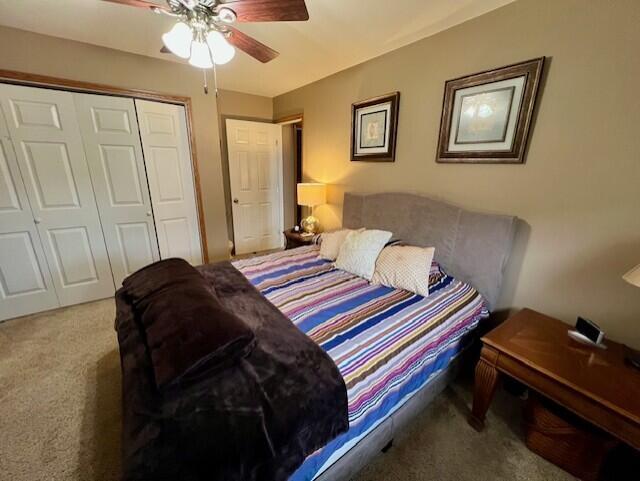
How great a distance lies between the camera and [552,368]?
1.18 m

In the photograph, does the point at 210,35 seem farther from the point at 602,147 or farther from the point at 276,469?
the point at 602,147

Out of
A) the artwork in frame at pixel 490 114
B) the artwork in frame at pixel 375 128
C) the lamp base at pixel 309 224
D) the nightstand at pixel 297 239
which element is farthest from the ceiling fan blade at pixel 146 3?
the lamp base at pixel 309 224

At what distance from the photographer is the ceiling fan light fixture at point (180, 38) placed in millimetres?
1329

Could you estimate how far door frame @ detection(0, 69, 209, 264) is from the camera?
213 centimetres

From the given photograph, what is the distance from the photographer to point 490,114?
1740 mm

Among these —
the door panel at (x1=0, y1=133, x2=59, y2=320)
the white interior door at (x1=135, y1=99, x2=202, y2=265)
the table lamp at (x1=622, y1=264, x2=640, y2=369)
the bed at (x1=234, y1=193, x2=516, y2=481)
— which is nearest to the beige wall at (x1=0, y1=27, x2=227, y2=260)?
the white interior door at (x1=135, y1=99, x2=202, y2=265)

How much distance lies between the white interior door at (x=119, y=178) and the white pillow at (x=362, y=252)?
7.44 feet

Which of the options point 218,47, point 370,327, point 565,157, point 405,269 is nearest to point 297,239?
point 405,269

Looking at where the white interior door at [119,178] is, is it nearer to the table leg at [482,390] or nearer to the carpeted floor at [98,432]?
the carpeted floor at [98,432]

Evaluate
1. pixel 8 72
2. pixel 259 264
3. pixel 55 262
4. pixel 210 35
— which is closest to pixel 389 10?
pixel 210 35

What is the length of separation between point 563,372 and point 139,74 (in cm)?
391

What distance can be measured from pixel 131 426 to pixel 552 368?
5.65 ft

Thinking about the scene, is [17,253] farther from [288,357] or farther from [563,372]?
[563,372]

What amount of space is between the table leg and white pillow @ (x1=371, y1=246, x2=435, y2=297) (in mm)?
484
